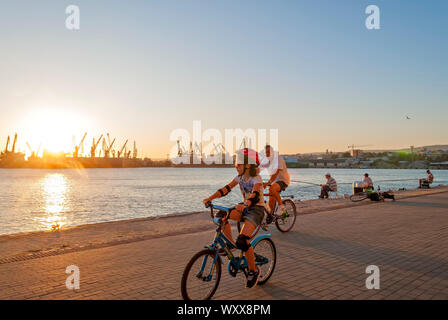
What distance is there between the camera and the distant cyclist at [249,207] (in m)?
4.15

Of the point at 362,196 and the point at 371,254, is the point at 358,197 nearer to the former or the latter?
the point at 362,196

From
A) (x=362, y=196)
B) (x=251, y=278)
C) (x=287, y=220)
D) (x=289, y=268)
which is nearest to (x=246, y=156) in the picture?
(x=251, y=278)

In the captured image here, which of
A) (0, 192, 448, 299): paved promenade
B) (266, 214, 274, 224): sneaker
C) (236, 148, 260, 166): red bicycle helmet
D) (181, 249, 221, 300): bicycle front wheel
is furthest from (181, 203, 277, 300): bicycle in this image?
(266, 214, 274, 224): sneaker

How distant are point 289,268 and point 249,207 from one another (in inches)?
67.8

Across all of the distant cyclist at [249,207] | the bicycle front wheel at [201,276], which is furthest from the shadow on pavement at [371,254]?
the bicycle front wheel at [201,276]

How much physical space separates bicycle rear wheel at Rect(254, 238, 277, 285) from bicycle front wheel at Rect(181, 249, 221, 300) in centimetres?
75

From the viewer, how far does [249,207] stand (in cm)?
430

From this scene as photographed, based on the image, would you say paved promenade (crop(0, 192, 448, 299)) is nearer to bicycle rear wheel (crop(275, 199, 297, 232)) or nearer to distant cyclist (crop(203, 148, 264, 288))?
bicycle rear wheel (crop(275, 199, 297, 232))

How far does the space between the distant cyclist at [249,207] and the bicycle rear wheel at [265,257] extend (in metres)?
0.28

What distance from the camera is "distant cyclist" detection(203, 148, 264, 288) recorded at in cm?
415

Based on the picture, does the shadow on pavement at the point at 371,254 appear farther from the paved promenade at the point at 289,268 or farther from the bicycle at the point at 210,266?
the bicycle at the point at 210,266

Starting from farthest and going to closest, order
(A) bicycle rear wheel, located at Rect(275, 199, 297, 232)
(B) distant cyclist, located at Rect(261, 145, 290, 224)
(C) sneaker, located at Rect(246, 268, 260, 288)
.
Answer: (A) bicycle rear wheel, located at Rect(275, 199, 297, 232) < (B) distant cyclist, located at Rect(261, 145, 290, 224) < (C) sneaker, located at Rect(246, 268, 260, 288)
